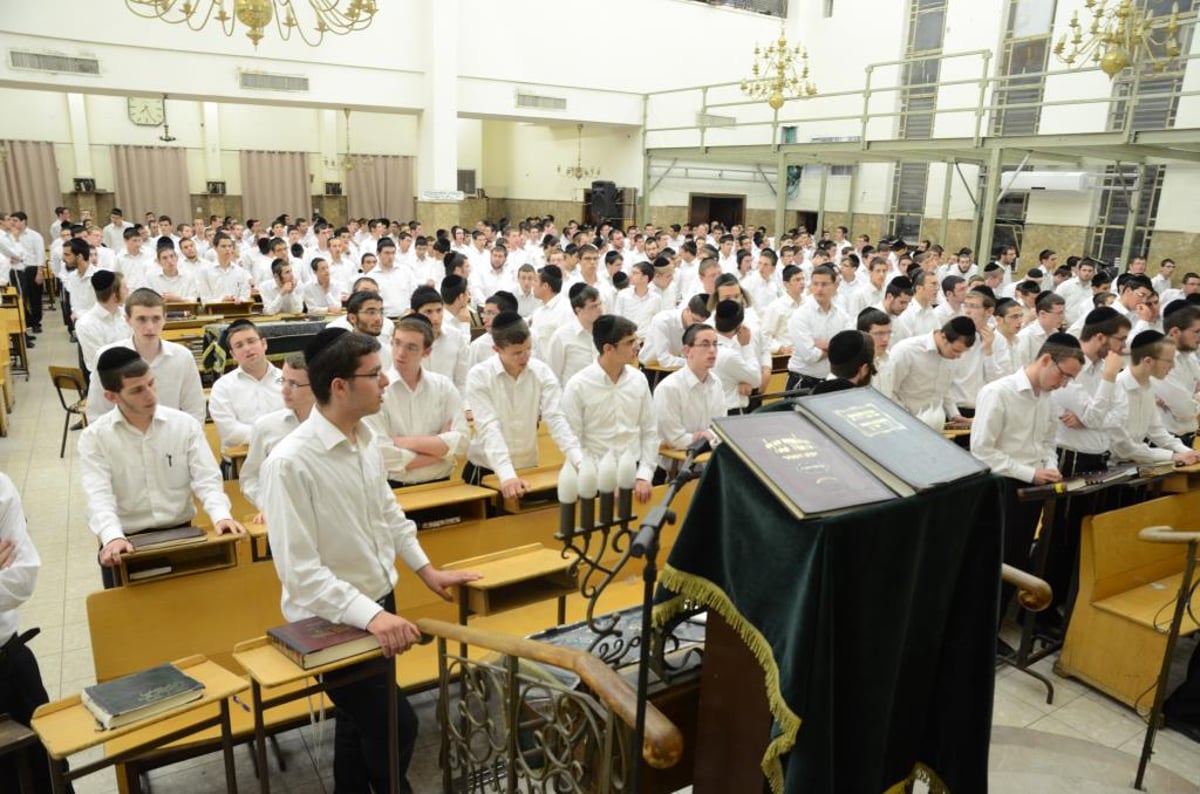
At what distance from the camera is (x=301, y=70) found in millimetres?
16578

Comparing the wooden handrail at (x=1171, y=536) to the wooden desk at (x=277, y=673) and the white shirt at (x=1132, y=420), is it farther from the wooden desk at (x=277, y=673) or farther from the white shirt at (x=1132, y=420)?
the wooden desk at (x=277, y=673)

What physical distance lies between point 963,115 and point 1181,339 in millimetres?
14188

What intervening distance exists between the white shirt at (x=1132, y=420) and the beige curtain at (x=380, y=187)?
2099 centimetres

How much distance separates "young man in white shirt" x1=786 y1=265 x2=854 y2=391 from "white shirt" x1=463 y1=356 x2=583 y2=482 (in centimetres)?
363

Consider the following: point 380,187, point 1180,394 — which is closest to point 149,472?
point 1180,394

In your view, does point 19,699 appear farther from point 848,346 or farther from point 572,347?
point 572,347

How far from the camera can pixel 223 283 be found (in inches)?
478

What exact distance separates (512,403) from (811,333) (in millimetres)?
4427

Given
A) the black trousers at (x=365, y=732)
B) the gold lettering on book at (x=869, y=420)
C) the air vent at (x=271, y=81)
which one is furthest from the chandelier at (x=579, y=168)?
the gold lettering on book at (x=869, y=420)

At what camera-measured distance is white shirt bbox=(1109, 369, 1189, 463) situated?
5535mm

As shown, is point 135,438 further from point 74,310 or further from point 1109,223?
point 1109,223

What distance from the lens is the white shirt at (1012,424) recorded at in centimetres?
496

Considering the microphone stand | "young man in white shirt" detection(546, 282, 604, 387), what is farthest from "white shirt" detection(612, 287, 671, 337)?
the microphone stand

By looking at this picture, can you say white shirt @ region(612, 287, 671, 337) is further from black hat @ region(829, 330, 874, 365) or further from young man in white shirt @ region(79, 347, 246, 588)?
young man in white shirt @ region(79, 347, 246, 588)
